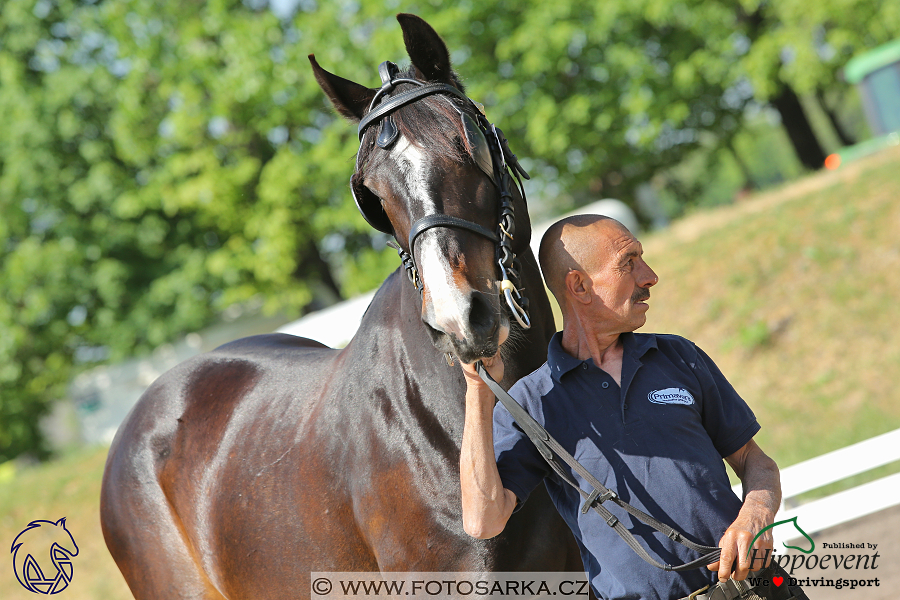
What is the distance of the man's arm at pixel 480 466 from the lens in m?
1.80

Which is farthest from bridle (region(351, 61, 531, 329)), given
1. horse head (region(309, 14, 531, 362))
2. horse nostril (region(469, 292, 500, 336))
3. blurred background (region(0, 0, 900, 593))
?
blurred background (region(0, 0, 900, 593))

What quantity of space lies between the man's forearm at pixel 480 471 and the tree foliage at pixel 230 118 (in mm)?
15357

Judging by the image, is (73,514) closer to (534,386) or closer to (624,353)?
(534,386)

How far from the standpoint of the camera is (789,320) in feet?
29.5

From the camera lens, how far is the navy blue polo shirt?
6.19ft

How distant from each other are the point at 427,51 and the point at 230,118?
53.3ft

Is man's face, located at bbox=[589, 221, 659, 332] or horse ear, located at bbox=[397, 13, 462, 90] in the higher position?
horse ear, located at bbox=[397, 13, 462, 90]

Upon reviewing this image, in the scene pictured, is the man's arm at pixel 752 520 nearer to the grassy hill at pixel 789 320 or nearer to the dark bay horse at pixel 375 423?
the dark bay horse at pixel 375 423

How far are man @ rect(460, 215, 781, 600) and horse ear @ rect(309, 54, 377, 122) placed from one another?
0.76m

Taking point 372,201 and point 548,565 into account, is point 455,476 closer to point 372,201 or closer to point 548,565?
point 548,565

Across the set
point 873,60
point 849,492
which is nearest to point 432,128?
point 849,492

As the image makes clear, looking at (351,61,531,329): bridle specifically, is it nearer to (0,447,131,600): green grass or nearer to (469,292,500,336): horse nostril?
(469,292,500,336): horse nostril

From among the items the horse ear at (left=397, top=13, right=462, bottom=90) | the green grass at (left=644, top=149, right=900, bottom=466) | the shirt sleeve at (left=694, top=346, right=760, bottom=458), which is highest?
the horse ear at (left=397, top=13, right=462, bottom=90)

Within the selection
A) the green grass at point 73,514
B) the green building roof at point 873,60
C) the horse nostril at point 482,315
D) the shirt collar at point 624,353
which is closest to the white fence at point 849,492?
the shirt collar at point 624,353
